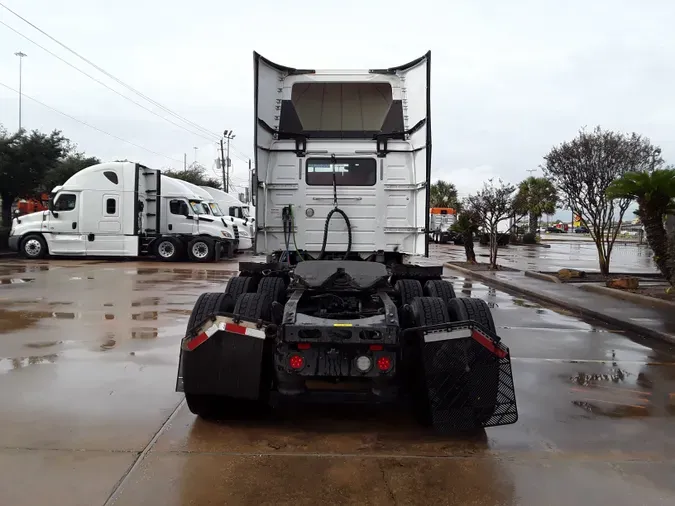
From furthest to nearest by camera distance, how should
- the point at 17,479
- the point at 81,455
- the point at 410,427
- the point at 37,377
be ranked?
1. the point at 37,377
2. the point at 410,427
3. the point at 81,455
4. the point at 17,479

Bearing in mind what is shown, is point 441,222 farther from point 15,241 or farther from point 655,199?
point 655,199

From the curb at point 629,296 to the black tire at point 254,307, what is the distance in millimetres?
9571

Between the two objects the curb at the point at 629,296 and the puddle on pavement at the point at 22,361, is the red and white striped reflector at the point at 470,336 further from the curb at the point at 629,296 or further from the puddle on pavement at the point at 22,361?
the curb at the point at 629,296

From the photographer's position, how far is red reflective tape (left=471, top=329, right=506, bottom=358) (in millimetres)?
4383

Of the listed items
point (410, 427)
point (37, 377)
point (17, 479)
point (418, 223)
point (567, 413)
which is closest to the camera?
point (17, 479)

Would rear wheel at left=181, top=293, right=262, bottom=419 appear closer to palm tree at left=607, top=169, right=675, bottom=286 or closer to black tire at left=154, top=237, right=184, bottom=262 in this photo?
palm tree at left=607, top=169, right=675, bottom=286

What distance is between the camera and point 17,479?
3705mm

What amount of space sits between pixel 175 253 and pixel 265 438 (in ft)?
65.0

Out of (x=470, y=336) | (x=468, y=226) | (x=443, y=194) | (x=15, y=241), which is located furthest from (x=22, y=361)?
(x=443, y=194)

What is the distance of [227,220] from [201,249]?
319 cm

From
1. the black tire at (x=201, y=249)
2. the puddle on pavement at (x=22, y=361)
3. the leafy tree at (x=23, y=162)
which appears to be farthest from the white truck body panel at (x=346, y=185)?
the leafy tree at (x=23, y=162)

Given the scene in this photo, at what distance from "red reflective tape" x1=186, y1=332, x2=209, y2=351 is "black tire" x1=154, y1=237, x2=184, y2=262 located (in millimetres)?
19611

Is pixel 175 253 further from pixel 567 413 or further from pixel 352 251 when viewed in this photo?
pixel 567 413

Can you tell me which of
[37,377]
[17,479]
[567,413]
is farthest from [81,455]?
[567,413]
